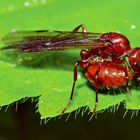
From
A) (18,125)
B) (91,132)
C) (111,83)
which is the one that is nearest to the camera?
(111,83)

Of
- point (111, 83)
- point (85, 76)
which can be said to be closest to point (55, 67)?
point (85, 76)

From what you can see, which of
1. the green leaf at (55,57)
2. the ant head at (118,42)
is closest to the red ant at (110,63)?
the ant head at (118,42)

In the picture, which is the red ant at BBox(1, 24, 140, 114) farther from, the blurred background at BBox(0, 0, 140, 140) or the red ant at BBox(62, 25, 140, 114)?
the blurred background at BBox(0, 0, 140, 140)

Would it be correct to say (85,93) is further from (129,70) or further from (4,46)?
(4,46)

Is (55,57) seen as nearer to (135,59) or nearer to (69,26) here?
(69,26)

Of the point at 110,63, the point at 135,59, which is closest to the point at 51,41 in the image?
the point at 110,63

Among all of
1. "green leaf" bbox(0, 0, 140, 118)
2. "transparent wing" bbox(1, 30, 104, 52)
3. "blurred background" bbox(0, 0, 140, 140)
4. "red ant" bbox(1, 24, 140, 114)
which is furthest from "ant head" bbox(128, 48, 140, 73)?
"blurred background" bbox(0, 0, 140, 140)
